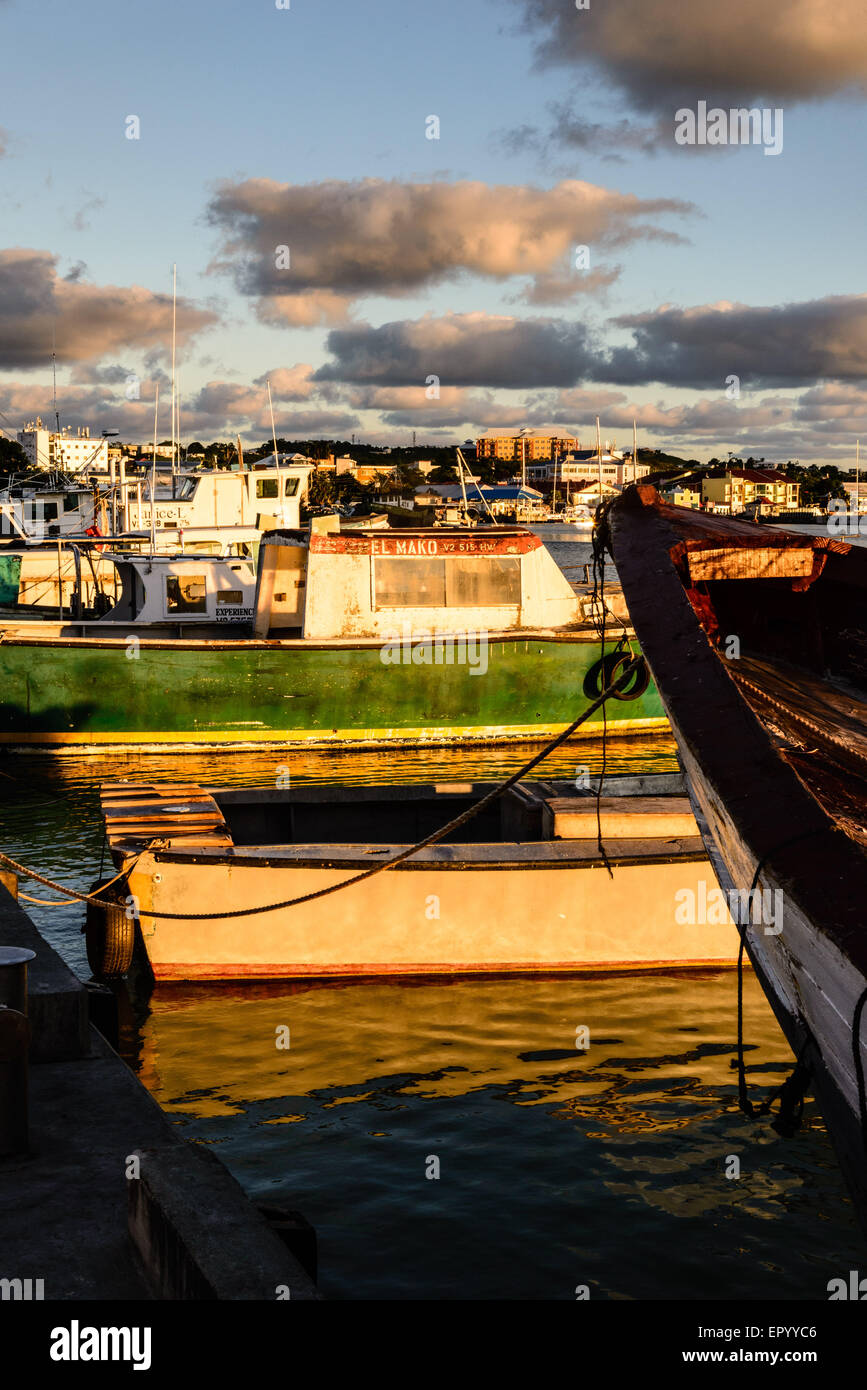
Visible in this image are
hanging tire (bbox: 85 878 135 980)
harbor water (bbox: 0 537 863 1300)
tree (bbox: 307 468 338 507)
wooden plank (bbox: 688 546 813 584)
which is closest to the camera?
harbor water (bbox: 0 537 863 1300)

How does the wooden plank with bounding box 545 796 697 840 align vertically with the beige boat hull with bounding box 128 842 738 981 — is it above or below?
above

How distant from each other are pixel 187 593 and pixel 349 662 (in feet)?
15.4

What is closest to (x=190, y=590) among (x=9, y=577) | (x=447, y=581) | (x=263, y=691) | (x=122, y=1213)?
(x=263, y=691)

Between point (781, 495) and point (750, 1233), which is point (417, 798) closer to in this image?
point (750, 1233)

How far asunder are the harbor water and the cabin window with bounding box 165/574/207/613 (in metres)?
12.6

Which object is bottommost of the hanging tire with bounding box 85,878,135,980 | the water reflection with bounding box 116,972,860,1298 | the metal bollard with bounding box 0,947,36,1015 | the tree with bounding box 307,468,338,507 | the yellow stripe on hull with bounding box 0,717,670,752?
the water reflection with bounding box 116,972,860,1298

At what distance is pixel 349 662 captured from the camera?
71.6 feet

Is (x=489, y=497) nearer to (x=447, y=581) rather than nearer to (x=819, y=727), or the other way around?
(x=447, y=581)

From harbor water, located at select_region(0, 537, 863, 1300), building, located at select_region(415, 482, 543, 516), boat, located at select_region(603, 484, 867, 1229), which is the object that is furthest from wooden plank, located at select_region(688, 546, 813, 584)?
building, located at select_region(415, 482, 543, 516)

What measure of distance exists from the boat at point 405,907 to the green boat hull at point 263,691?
1032 centimetres

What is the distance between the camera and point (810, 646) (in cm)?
905

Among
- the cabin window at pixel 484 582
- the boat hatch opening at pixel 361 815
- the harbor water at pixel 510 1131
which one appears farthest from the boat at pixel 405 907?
the cabin window at pixel 484 582

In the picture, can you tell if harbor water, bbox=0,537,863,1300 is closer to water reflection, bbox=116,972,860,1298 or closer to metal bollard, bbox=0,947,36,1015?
water reflection, bbox=116,972,860,1298

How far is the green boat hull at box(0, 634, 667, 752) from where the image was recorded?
21.4 m
